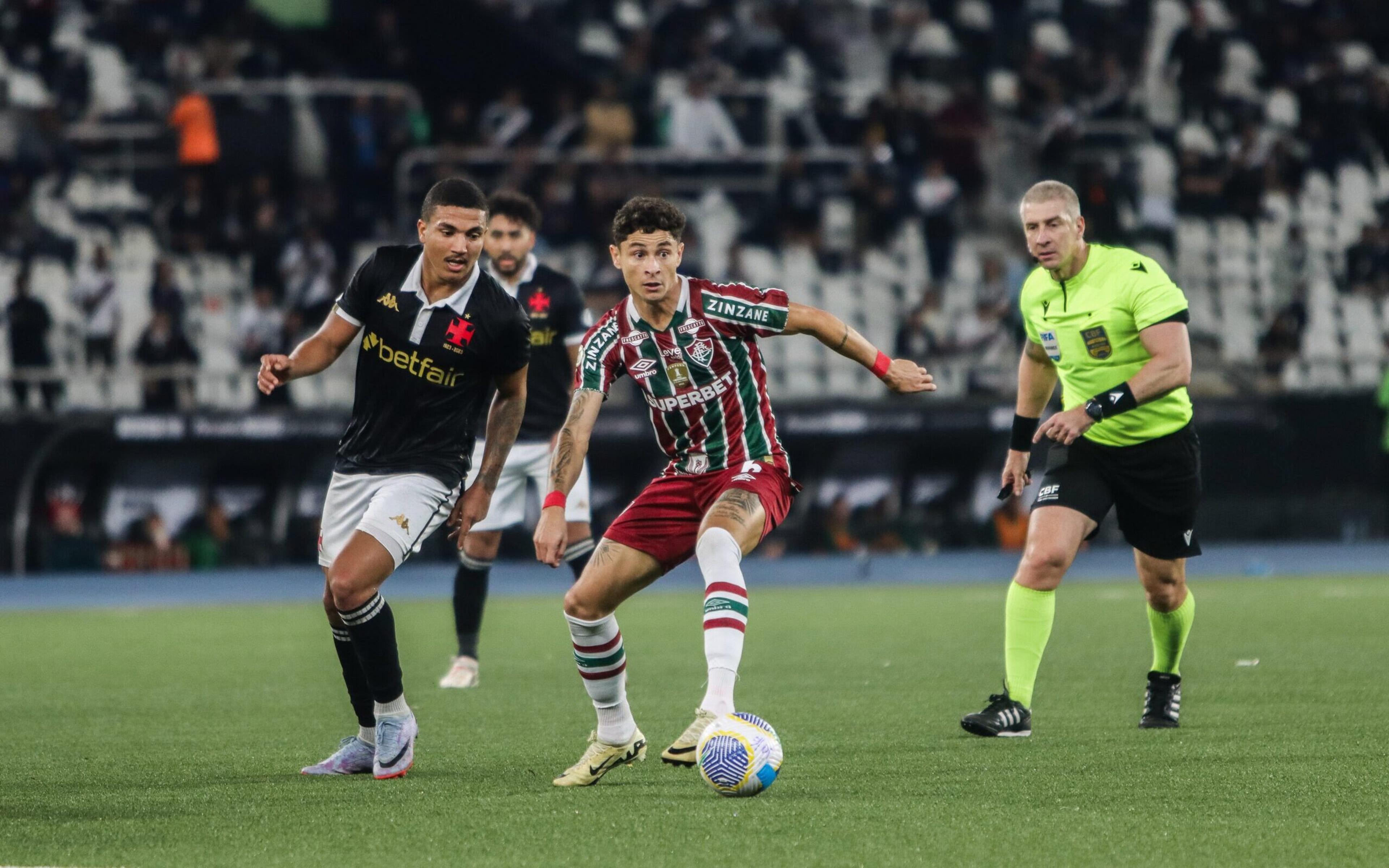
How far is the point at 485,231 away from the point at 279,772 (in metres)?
2.08

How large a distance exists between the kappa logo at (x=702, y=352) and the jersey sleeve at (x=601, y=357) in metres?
0.26

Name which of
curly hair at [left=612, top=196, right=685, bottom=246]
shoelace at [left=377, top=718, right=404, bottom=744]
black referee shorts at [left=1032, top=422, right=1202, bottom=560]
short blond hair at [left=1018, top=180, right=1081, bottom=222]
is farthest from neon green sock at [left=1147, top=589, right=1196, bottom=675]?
shoelace at [left=377, top=718, right=404, bottom=744]

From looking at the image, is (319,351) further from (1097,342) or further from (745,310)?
(1097,342)

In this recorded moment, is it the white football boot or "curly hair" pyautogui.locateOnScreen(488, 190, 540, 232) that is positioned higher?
"curly hair" pyautogui.locateOnScreen(488, 190, 540, 232)

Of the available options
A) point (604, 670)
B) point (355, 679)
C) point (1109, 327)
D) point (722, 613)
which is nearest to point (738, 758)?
point (722, 613)

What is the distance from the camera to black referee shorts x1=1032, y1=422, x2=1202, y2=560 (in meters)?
7.75

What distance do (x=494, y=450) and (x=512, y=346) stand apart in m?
0.40

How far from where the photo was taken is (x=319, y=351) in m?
6.79

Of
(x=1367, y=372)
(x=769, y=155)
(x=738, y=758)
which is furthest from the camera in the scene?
(x=769, y=155)

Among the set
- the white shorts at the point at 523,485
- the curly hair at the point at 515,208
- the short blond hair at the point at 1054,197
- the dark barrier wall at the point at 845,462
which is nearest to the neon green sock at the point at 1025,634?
the short blond hair at the point at 1054,197

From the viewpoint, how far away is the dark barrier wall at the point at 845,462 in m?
18.2

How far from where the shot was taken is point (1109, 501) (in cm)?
784

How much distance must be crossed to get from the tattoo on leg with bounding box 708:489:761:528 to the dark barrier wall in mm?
12226

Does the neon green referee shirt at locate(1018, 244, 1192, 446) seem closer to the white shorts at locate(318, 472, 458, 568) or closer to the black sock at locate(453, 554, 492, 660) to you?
the white shorts at locate(318, 472, 458, 568)
